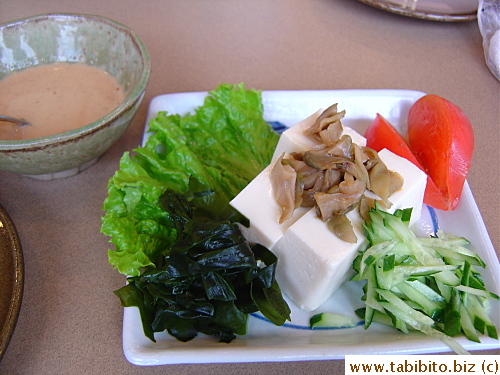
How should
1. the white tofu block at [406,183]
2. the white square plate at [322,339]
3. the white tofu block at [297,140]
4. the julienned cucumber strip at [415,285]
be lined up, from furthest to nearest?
the white tofu block at [297,140], the white tofu block at [406,183], the julienned cucumber strip at [415,285], the white square plate at [322,339]

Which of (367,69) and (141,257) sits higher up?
(367,69)

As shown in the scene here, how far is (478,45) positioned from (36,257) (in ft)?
9.64

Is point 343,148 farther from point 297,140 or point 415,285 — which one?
point 415,285

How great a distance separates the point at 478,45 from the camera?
2.71 m

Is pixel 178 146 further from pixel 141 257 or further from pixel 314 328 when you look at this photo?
pixel 314 328

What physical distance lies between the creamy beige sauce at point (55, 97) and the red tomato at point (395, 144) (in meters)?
1.20

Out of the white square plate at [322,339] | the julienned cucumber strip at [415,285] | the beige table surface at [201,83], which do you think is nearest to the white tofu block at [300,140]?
the julienned cucumber strip at [415,285]

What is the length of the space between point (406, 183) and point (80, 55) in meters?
1.66

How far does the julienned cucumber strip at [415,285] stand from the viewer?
52.6 inches

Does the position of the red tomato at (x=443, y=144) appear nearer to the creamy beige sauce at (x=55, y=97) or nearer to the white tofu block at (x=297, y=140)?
the white tofu block at (x=297, y=140)

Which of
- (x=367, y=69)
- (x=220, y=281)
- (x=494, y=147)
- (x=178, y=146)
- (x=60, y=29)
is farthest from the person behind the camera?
(x=367, y=69)

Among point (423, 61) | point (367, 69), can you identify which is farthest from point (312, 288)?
point (423, 61)

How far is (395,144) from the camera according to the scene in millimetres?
1796

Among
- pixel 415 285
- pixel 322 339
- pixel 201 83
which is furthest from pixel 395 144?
pixel 201 83
